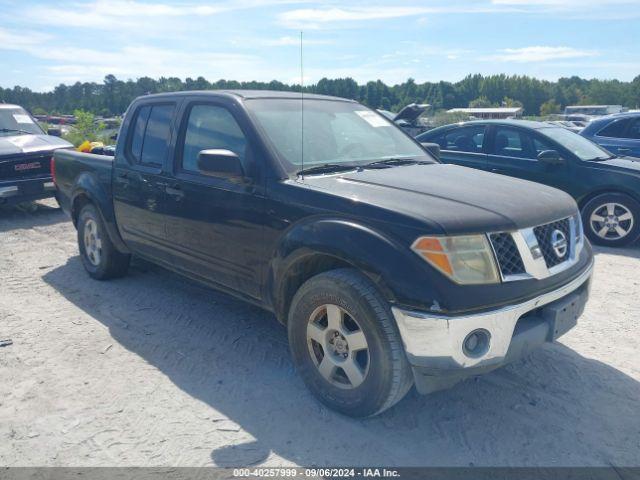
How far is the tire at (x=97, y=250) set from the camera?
529cm

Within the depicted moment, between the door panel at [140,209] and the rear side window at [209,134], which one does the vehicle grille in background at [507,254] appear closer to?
the rear side window at [209,134]

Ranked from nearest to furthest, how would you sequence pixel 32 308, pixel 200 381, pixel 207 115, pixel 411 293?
1. pixel 411 293
2. pixel 200 381
3. pixel 207 115
4. pixel 32 308

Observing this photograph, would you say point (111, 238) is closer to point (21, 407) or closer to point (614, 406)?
point (21, 407)

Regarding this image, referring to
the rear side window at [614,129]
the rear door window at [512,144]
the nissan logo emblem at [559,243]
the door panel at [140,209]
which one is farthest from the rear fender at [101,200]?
the rear side window at [614,129]

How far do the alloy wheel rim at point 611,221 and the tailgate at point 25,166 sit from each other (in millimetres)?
8008

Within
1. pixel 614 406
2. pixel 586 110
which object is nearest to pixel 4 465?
pixel 614 406

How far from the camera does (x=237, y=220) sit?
3.63 m

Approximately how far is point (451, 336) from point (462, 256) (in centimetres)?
39

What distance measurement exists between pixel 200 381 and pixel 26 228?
5.62 meters

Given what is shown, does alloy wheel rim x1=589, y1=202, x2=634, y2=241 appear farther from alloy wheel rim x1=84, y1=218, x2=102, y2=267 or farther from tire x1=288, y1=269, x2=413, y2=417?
alloy wheel rim x1=84, y1=218, x2=102, y2=267

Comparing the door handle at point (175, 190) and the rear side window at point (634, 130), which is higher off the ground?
the rear side window at point (634, 130)

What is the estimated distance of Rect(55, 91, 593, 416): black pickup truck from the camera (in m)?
2.70

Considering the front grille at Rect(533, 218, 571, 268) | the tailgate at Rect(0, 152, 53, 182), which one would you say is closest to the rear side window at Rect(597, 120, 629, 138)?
the front grille at Rect(533, 218, 571, 268)

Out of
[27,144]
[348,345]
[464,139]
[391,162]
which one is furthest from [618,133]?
[27,144]
